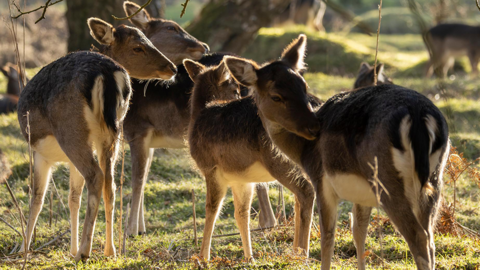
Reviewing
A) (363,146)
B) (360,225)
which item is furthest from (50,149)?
(363,146)

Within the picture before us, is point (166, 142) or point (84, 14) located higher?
point (84, 14)

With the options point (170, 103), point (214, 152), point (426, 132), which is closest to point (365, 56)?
point (170, 103)

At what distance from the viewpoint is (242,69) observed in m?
5.02

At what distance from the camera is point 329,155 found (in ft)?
13.9

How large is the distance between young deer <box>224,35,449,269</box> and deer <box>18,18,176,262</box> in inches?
49.1

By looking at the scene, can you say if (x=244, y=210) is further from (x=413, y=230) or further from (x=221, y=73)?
(x=413, y=230)

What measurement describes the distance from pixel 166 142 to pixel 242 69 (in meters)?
3.01

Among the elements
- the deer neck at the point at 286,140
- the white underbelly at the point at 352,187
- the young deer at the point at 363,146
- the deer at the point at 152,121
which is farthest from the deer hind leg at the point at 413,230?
the deer at the point at 152,121

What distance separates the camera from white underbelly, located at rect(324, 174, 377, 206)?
4.07 meters

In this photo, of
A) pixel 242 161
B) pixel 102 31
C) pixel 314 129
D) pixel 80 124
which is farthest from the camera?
pixel 102 31

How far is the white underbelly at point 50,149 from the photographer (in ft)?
18.5

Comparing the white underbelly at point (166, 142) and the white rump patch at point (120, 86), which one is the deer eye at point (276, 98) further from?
the white underbelly at point (166, 142)

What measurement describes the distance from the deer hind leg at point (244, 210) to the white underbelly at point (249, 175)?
0.28 m

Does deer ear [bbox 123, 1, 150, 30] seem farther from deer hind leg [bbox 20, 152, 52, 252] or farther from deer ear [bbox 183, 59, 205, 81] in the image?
deer hind leg [bbox 20, 152, 52, 252]
